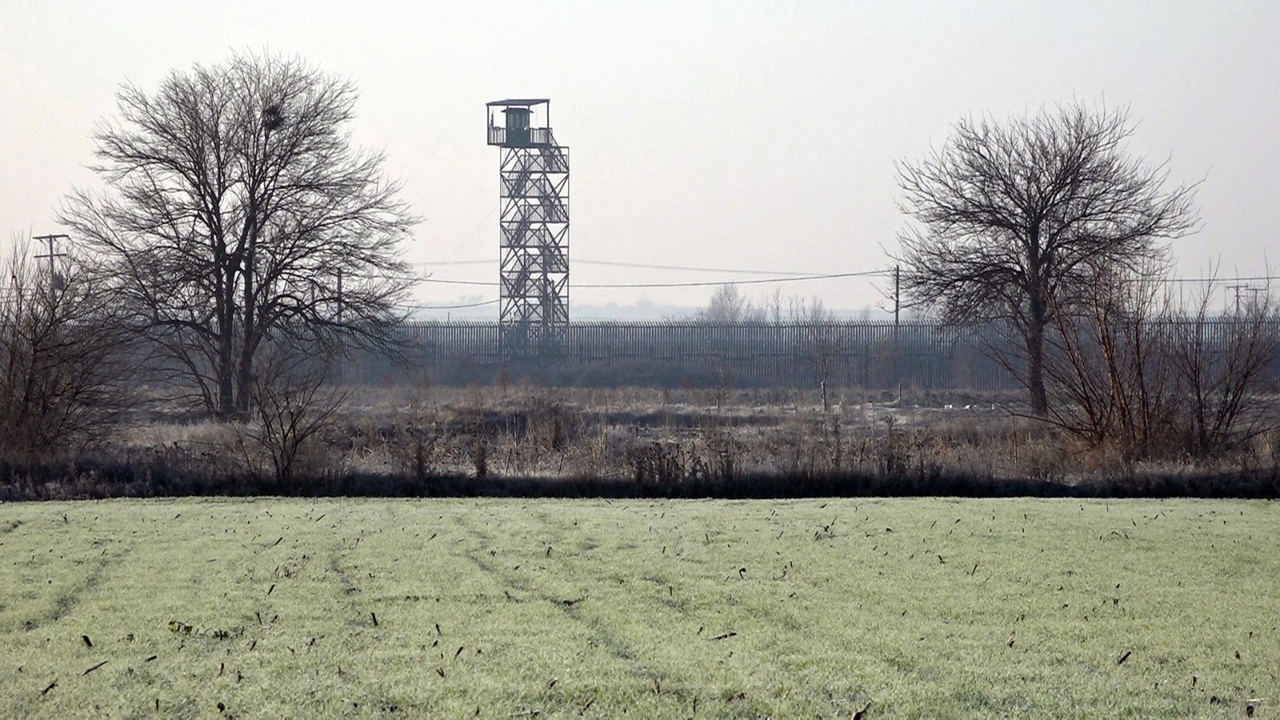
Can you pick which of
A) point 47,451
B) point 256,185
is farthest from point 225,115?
point 47,451

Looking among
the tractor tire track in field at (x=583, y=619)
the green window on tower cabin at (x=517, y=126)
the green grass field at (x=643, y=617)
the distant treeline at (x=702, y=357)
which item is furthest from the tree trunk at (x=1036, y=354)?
the green window on tower cabin at (x=517, y=126)

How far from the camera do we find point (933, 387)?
44.8 metres

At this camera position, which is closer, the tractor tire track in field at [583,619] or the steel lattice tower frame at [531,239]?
the tractor tire track in field at [583,619]

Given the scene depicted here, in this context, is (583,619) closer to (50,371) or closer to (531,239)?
(50,371)

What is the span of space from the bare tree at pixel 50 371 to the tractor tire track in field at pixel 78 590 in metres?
10.8

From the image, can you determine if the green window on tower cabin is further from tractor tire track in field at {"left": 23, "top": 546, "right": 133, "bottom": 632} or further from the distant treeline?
tractor tire track in field at {"left": 23, "top": 546, "right": 133, "bottom": 632}

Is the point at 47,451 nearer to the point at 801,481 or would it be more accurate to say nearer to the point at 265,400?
the point at 265,400

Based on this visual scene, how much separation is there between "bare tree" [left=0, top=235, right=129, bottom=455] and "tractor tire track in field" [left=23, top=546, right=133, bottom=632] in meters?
10.8

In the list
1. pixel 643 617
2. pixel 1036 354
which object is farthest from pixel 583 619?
pixel 1036 354

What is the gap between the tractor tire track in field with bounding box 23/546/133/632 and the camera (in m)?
6.69

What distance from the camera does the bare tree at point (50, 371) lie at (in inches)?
758

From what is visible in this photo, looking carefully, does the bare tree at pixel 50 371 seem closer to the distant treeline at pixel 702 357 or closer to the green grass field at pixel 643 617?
the green grass field at pixel 643 617

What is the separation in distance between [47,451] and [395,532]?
1104 centimetres

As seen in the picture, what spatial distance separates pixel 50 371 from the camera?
65.3 ft
